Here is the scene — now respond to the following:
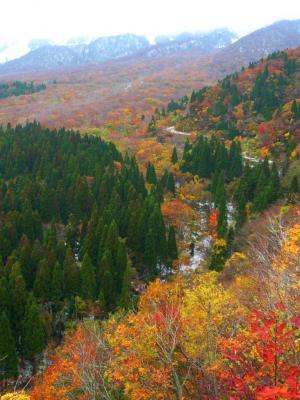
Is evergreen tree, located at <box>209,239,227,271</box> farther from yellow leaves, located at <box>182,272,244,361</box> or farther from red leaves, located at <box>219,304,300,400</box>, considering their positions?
red leaves, located at <box>219,304,300,400</box>

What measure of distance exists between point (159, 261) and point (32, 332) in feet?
68.2

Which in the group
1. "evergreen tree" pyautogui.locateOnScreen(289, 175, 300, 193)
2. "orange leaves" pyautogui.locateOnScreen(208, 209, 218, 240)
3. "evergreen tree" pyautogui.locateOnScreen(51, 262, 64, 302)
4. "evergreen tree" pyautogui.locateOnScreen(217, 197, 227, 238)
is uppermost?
"evergreen tree" pyautogui.locateOnScreen(289, 175, 300, 193)

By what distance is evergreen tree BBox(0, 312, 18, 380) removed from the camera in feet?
101

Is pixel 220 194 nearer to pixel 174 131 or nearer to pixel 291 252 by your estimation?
pixel 291 252

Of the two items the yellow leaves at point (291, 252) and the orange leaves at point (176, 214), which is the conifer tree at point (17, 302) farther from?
the yellow leaves at point (291, 252)

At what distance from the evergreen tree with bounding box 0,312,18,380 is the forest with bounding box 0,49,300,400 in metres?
0.10

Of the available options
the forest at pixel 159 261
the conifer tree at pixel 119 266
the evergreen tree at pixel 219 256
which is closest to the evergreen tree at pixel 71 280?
the forest at pixel 159 261

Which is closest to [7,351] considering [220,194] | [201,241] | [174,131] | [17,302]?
[17,302]

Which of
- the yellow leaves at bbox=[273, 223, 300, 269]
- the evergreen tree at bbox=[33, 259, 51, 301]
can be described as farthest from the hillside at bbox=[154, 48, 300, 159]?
the yellow leaves at bbox=[273, 223, 300, 269]

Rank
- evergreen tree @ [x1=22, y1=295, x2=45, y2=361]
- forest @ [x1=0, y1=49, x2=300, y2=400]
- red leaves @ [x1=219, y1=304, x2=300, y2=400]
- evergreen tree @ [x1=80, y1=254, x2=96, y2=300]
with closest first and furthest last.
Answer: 1. red leaves @ [x1=219, y1=304, x2=300, y2=400]
2. forest @ [x1=0, y1=49, x2=300, y2=400]
3. evergreen tree @ [x1=22, y1=295, x2=45, y2=361]
4. evergreen tree @ [x1=80, y1=254, x2=96, y2=300]

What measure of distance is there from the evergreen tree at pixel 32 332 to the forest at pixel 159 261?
0.36 feet

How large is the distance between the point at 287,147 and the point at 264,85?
33.8 metres

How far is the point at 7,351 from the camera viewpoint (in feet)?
102

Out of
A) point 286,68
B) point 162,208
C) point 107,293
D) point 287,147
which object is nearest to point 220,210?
point 162,208
